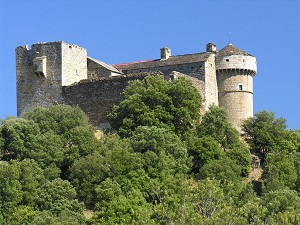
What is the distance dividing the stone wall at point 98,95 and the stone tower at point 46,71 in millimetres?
1303

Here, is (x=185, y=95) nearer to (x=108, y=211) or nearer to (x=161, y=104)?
(x=161, y=104)

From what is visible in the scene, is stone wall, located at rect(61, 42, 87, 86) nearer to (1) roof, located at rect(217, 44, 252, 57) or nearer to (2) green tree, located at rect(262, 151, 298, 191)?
(1) roof, located at rect(217, 44, 252, 57)

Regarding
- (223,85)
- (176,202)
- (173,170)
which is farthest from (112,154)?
(223,85)

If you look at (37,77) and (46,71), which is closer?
(46,71)

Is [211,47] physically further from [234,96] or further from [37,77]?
[37,77]

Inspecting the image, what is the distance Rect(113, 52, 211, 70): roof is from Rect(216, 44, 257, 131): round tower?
183 cm

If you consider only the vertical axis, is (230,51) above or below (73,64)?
above

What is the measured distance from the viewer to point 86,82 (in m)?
68.2

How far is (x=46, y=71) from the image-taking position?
69312 mm

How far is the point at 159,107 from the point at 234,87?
11347 mm

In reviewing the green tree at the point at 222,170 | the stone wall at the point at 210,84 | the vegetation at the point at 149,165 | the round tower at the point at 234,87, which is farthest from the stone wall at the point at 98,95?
the green tree at the point at 222,170

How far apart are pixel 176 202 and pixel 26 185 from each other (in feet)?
39.2

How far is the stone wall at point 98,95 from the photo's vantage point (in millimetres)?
66750

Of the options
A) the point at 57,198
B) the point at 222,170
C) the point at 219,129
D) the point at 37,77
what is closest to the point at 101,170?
the point at 57,198
